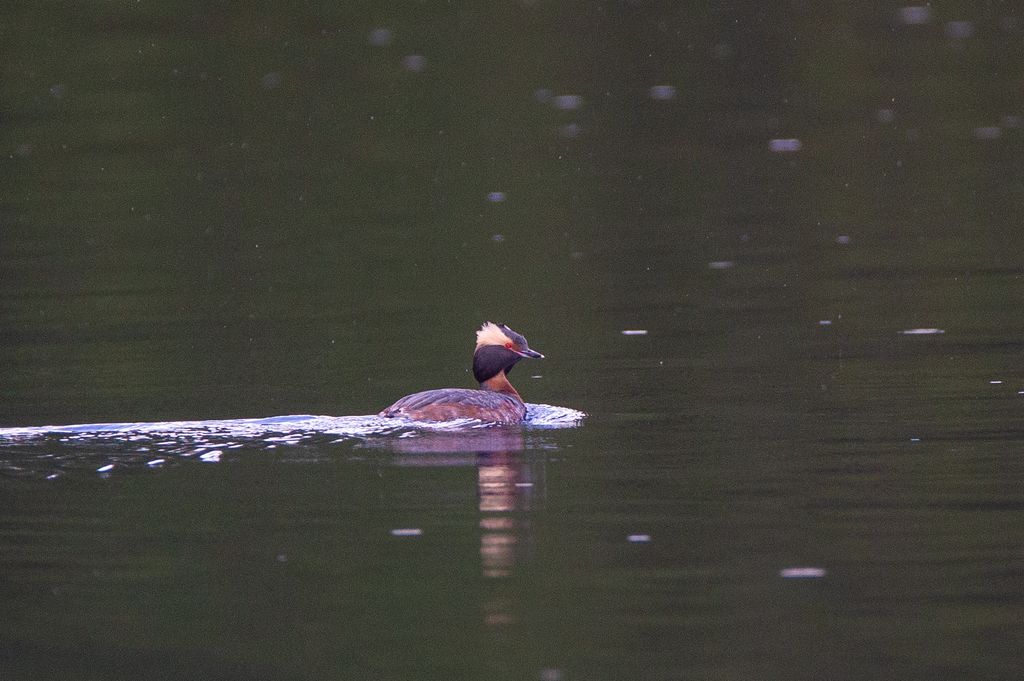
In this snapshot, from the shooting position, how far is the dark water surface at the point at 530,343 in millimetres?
7637

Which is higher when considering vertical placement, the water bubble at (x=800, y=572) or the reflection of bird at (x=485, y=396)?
the reflection of bird at (x=485, y=396)

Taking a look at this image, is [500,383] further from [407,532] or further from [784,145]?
[784,145]

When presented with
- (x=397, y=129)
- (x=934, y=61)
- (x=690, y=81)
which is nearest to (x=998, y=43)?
(x=934, y=61)

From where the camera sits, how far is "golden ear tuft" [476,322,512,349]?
12383 mm

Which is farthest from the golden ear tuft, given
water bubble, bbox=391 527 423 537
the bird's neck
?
water bubble, bbox=391 527 423 537

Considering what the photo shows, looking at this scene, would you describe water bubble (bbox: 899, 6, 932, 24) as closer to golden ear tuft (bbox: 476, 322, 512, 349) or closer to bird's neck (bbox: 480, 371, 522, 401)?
golden ear tuft (bbox: 476, 322, 512, 349)

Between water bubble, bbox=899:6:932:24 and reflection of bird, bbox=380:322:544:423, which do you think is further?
water bubble, bbox=899:6:932:24

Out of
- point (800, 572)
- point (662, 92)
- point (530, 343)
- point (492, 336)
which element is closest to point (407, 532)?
point (800, 572)

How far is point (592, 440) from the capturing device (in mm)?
10617

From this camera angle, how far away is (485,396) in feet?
37.7

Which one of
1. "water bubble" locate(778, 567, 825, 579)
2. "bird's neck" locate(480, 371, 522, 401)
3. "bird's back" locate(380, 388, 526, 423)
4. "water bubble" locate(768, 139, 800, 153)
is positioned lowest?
"water bubble" locate(778, 567, 825, 579)

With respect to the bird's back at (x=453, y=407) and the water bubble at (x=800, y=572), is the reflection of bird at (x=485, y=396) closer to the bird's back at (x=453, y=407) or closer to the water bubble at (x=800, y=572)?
the bird's back at (x=453, y=407)

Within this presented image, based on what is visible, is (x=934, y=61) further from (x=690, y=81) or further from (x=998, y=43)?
(x=690, y=81)

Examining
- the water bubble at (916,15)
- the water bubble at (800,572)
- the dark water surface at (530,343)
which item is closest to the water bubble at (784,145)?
the dark water surface at (530,343)
